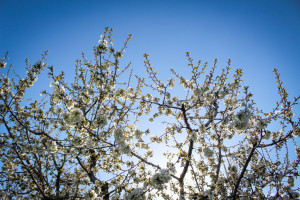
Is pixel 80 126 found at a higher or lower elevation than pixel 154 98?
lower

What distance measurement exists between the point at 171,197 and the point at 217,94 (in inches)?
216

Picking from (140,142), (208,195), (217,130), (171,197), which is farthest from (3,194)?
(217,130)

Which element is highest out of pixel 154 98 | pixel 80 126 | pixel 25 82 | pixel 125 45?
pixel 125 45

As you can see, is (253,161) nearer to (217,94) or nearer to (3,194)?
(217,94)

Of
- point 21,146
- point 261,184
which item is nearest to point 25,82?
point 21,146

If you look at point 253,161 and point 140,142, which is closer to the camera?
point 140,142

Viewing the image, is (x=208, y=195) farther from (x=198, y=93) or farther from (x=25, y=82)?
(x=25, y=82)

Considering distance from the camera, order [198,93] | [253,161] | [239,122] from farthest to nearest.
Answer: [253,161], [198,93], [239,122]

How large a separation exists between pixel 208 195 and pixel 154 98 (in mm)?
4912

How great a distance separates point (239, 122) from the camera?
3988 millimetres

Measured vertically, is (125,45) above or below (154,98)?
above

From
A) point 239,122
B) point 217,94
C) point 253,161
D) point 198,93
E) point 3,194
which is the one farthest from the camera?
point 253,161

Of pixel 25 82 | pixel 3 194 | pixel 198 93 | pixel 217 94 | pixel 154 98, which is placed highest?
pixel 25 82

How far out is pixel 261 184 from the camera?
638 cm
